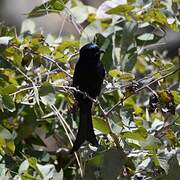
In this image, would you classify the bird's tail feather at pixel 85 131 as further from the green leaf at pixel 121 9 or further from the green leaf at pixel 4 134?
the green leaf at pixel 121 9

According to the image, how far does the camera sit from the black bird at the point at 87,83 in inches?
83.0

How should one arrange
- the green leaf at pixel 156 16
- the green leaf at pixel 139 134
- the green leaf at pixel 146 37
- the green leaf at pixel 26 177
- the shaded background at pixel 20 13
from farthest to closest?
the shaded background at pixel 20 13, the green leaf at pixel 146 37, the green leaf at pixel 156 16, the green leaf at pixel 26 177, the green leaf at pixel 139 134

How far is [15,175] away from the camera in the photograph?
7.15ft

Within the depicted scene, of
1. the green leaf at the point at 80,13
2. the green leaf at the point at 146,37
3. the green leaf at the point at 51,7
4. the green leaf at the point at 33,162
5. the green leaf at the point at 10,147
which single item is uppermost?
the green leaf at the point at 51,7

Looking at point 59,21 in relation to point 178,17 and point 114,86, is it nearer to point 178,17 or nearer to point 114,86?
point 178,17

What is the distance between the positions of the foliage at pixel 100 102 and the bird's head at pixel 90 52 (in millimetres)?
59

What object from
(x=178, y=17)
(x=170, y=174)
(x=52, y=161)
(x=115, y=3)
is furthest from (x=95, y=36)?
(x=170, y=174)

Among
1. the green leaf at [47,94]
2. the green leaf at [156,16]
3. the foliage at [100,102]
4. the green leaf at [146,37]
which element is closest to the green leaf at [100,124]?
the foliage at [100,102]

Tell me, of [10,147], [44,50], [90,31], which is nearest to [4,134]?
[10,147]

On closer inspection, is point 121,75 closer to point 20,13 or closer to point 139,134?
point 139,134

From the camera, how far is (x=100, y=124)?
6.65 feet

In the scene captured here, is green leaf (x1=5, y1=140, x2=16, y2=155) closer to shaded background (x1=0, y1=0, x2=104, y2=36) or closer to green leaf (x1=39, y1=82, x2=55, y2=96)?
green leaf (x1=39, y1=82, x2=55, y2=96)

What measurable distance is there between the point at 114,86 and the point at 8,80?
495 mm

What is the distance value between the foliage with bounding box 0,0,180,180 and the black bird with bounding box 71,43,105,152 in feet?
0.11
